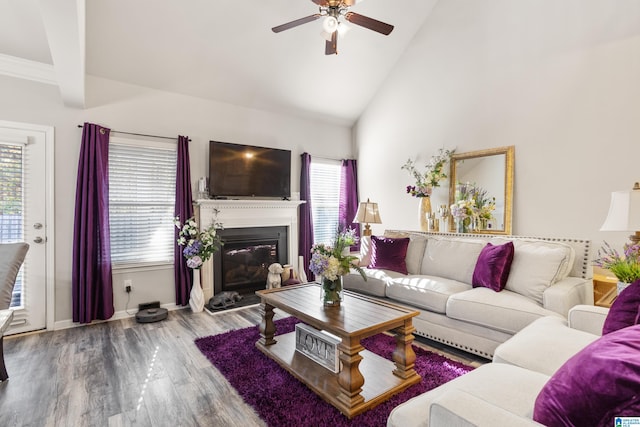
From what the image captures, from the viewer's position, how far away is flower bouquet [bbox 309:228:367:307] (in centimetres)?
242

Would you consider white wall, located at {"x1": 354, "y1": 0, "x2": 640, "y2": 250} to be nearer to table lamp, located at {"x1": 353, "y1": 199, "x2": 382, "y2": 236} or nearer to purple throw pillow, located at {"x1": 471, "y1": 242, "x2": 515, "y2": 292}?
table lamp, located at {"x1": 353, "y1": 199, "x2": 382, "y2": 236}

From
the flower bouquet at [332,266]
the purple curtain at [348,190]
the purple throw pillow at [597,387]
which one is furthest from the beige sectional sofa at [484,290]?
the purple curtain at [348,190]

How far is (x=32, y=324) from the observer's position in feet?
11.1

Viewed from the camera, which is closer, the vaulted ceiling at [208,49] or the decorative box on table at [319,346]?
the decorative box on table at [319,346]

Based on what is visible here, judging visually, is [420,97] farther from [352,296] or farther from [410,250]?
[352,296]

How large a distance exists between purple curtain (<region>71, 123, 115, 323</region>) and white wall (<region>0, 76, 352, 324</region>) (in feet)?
0.44

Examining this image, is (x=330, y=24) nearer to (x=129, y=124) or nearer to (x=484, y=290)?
(x=484, y=290)

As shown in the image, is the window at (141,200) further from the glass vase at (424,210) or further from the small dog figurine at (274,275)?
the glass vase at (424,210)

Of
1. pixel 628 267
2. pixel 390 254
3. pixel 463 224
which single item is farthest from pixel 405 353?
pixel 463 224

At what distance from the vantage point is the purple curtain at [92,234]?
11.4 ft

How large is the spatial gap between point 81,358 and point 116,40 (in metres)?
3.08

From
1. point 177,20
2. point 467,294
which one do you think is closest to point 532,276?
point 467,294

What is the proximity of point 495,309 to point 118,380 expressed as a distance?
114 inches

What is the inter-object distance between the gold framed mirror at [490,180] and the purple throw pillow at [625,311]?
2.46 metres
